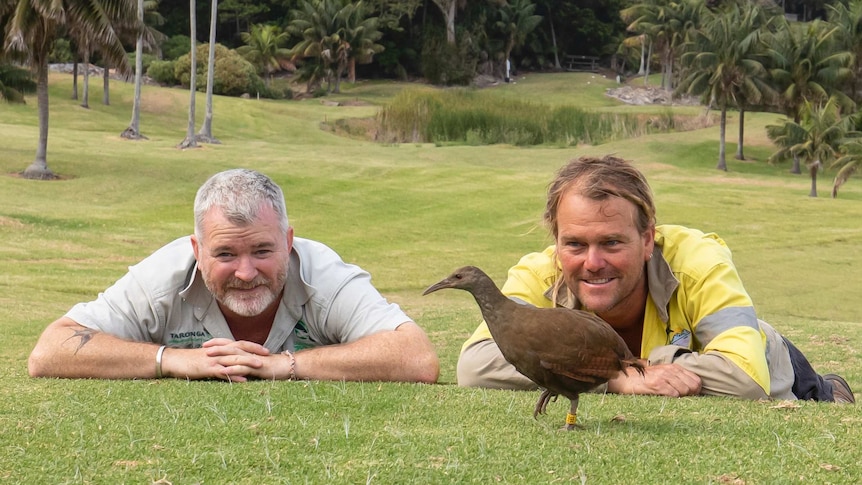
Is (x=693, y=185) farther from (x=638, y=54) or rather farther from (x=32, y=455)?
(x=638, y=54)

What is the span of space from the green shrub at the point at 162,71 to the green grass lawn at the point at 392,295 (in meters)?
9.27

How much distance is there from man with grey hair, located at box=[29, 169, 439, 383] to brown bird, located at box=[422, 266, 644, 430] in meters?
1.34

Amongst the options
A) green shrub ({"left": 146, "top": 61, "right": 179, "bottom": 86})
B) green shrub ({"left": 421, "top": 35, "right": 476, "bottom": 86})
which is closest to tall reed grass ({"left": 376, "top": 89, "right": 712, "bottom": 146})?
green shrub ({"left": 146, "top": 61, "right": 179, "bottom": 86})

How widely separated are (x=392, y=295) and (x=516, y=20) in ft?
239

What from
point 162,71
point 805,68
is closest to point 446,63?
point 162,71

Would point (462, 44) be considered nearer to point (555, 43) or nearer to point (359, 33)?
point (359, 33)

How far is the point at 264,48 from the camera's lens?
71125 millimetres

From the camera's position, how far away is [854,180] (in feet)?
153

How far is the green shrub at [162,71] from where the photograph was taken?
66.6 meters

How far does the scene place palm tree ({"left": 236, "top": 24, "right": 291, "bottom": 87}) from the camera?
233ft

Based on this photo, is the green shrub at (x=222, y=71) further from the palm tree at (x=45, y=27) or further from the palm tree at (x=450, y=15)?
the palm tree at (x=45, y=27)

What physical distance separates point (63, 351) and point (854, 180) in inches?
1847

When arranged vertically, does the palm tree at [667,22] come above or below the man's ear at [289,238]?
above

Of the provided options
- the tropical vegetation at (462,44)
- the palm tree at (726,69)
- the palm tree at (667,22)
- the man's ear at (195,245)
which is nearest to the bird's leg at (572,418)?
the man's ear at (195,245)
